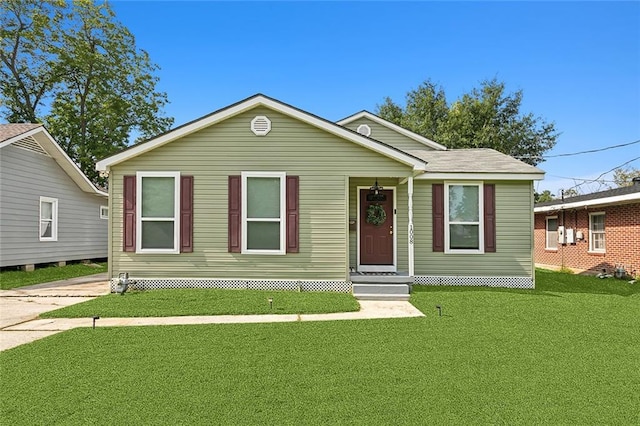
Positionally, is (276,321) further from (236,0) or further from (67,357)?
(236,0)

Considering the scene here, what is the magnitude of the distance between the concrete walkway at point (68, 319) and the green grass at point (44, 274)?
5.24ft

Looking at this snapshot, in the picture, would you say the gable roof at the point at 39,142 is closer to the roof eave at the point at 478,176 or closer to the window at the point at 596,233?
the roof eave at the point at 478,176

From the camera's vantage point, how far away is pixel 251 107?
28.3 feet

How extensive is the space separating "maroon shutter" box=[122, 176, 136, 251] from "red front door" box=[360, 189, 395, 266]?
560 cm

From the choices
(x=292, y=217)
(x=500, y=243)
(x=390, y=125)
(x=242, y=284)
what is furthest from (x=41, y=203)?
(x=500, y=243)

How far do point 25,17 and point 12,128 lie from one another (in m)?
14.6

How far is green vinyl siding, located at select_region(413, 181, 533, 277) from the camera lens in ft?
31.0

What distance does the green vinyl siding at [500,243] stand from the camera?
9.45 metres

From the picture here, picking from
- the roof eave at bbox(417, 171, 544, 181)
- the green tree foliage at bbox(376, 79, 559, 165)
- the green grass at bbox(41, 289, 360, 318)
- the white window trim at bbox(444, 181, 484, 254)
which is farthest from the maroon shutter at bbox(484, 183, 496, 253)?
the green tree foliage at bbox(376, 79, 559, 165)

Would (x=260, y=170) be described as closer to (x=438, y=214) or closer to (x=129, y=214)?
(x=129, y=214)

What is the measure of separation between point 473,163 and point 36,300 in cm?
1092

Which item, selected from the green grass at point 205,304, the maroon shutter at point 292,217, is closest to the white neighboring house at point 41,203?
the green grass at point 205,304

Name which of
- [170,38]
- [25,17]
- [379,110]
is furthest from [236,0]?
[379,110]

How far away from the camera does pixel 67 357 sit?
4242 mm
